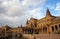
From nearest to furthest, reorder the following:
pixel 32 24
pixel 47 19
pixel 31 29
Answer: pixel 47 19
pixel 31 29
pixel 32 24

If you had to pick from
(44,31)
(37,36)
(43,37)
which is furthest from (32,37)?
(44,31)

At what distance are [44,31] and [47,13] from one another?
46.7ft

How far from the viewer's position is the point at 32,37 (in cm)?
5806

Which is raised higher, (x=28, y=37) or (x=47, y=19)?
(x=47, y=19)

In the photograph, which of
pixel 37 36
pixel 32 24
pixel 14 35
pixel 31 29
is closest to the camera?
pixel 37 36

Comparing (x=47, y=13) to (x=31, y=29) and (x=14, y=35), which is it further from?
(x=14, y=35)

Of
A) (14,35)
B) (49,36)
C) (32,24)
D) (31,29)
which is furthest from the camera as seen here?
(32,24)

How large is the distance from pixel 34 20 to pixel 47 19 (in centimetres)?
1630

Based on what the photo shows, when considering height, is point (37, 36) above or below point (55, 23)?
below

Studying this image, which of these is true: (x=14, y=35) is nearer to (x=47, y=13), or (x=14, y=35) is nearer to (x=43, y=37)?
(x=43, y=37)

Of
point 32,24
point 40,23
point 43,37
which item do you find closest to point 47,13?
point 40,23

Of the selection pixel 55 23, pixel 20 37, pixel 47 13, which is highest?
pixel 47 13

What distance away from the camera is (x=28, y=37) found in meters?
60.5

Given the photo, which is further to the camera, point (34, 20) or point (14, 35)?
point (34, 20)
